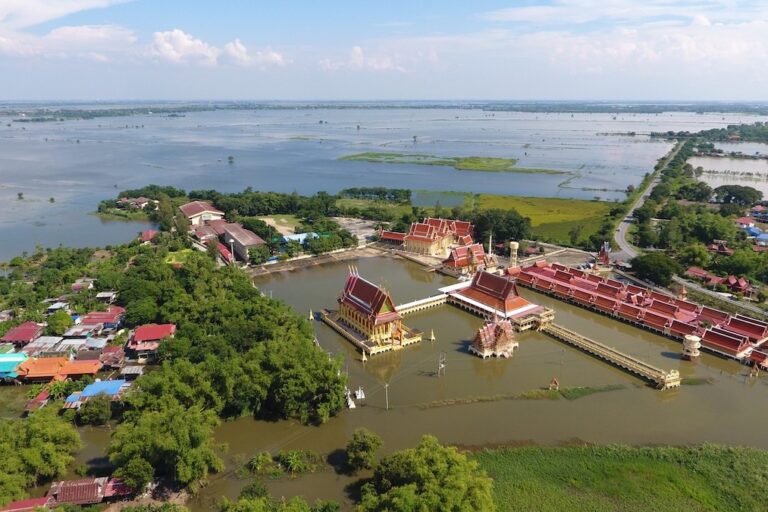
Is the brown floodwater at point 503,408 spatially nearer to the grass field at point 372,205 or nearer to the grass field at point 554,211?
the grass field at point 554,211

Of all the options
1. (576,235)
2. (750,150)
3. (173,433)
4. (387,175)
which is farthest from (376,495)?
(750,150)

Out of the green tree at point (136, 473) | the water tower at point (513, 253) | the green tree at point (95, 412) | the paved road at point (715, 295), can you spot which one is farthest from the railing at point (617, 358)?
the green tree at point (95, 412)

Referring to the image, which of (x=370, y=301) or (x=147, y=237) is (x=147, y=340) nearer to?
(x=370, y=301)

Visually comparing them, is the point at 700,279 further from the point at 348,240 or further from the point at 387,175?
the point at 387,175

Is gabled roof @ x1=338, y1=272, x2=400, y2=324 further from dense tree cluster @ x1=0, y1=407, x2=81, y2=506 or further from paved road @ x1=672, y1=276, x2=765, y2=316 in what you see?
paved road @ x1=672, y1=276, x2=765, y2=316

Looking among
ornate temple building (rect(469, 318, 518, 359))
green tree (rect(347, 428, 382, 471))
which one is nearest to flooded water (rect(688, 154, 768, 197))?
ornate temple building (rect(469, 318, 518, 359))

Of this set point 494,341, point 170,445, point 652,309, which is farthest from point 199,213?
point 652,309

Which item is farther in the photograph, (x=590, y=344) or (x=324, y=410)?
(x=590, y=344)
